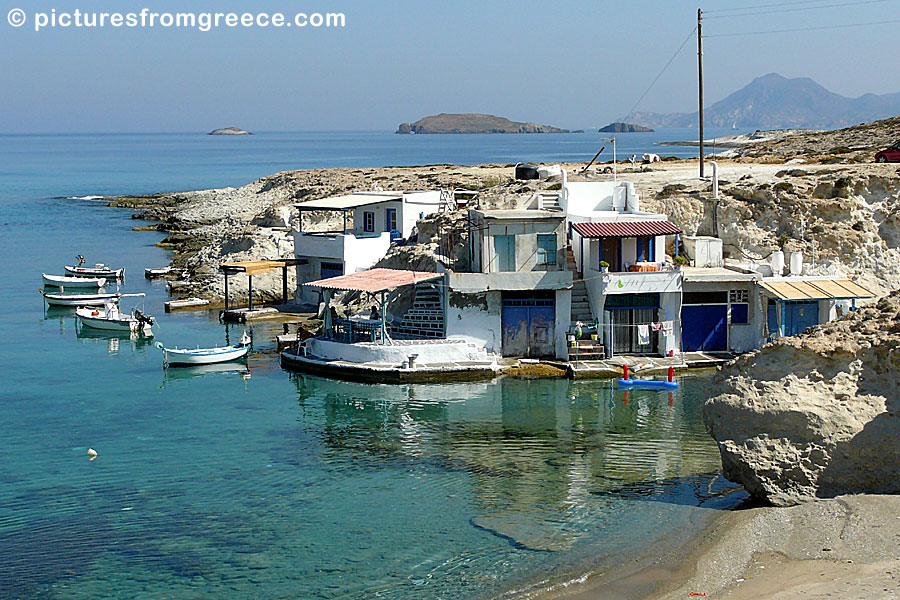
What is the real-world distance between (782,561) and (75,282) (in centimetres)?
4943

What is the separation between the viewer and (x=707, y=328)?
128 feet

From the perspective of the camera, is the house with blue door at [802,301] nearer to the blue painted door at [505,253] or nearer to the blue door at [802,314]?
the blue door at [802,314]

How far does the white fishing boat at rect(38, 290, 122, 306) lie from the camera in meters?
54.2

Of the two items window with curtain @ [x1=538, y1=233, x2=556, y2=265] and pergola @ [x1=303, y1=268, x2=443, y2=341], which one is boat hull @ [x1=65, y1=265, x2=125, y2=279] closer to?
pergola @ [x1=303, y1=268, x2=443, y2=341]

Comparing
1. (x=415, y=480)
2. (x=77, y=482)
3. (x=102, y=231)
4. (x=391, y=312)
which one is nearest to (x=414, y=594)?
(x=415, y=480)

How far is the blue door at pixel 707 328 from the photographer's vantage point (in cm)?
3903

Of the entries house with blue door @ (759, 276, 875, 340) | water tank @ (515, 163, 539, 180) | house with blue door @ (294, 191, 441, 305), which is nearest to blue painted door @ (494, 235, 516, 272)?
house with blue door @ (759, 276, 875, 340)

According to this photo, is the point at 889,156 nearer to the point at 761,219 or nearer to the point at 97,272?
the point at 761,219

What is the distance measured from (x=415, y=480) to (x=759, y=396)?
28.7 ft

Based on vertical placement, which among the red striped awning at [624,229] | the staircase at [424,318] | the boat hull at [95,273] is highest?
the red striped awning at [624,229]

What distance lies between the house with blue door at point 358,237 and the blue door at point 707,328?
15.6 m

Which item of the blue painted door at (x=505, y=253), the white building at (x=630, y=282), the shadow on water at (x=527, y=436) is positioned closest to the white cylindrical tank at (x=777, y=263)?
the white building at (x=630, y=282)

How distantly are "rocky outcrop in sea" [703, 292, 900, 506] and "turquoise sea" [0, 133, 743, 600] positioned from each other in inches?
80.7

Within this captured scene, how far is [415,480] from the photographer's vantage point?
26.0 meters
